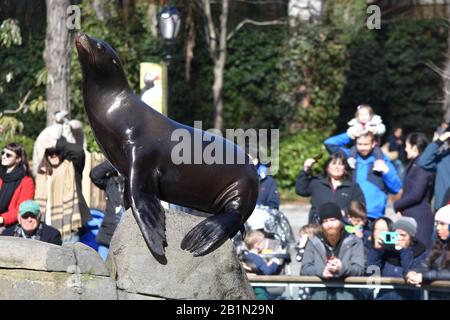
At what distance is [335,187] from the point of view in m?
10.3

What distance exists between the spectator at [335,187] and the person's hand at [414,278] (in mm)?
1451

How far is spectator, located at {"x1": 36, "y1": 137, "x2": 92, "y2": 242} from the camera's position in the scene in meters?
10.2

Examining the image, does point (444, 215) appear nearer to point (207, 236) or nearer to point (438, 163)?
point (438, 163)

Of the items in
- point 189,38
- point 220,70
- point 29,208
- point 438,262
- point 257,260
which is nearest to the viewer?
point 438,262

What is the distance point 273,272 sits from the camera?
9.59 m

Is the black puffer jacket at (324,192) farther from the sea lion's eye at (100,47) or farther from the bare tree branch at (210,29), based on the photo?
the bare tree branch at (210,29)

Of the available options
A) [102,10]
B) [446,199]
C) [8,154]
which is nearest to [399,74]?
[102,10]

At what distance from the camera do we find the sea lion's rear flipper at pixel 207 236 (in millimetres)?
6293

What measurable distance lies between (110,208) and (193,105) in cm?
1452

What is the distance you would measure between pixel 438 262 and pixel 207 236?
10.5 ft
